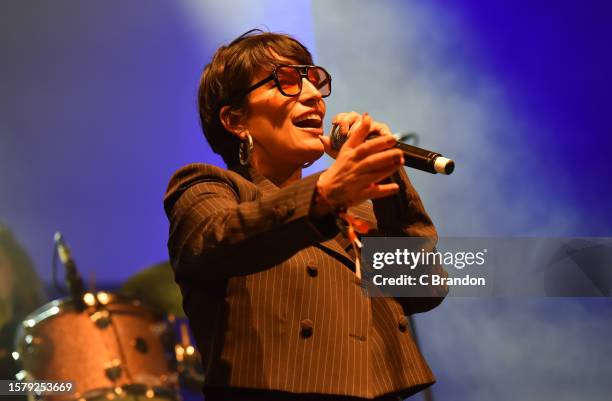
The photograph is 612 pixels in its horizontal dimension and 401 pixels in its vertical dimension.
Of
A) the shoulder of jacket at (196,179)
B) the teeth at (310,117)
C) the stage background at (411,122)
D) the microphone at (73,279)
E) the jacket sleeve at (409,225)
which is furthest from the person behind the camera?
the stage background at (411,122)

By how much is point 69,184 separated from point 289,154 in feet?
2.91

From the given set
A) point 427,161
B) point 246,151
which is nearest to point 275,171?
point 246,151

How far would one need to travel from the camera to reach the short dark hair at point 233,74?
5.68 feet

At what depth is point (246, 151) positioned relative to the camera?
1728mm

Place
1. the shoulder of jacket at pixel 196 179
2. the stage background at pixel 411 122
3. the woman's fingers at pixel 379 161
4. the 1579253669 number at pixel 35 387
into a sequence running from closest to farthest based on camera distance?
the woman's fingers at pixel 379 161, the shoulder of jacket at pixel 196 179, the 1579253669 number at pixel 35 387, the stage background at pixel 411 122

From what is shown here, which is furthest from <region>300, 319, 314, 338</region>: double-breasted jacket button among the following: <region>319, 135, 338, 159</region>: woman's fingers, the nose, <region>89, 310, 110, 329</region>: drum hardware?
<region>89, 310, 110, 329</region>: drum hardware

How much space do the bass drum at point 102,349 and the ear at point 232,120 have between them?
29.3 inches

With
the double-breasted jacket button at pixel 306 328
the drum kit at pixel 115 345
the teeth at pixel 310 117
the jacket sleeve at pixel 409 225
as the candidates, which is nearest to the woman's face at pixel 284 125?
the teeth at pixel 310 117

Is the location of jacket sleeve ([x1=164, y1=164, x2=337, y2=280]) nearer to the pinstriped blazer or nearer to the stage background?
the pinstriped blazer

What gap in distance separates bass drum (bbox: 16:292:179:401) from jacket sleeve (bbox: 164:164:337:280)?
870 mm

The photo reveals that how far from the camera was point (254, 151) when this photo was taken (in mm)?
1719

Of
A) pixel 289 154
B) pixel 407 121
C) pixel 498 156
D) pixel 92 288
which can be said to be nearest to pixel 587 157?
pixel 498 156

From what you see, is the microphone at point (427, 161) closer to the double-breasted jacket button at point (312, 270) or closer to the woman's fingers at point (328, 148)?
the woman's fingers at point (328, 148)

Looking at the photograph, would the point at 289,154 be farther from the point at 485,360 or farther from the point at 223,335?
the point at 485,360
